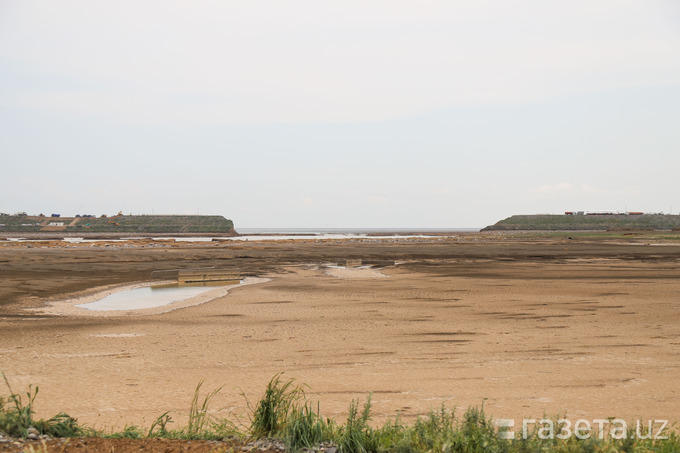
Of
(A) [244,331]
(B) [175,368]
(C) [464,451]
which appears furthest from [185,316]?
(C) [464,451]

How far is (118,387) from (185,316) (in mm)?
7824

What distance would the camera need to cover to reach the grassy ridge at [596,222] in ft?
471

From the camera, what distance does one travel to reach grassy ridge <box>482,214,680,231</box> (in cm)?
14350

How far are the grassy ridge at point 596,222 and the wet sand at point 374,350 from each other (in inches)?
5477

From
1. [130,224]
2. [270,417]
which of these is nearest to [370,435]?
[270,417]

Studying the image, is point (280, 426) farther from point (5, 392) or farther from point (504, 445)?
point (5, 392)

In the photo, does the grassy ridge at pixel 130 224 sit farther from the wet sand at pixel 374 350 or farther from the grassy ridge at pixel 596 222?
the wet sand at pixel 374 350

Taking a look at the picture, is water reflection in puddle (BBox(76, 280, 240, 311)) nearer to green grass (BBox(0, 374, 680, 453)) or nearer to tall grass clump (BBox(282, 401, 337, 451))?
→ green grass (BBox(0, 374, 680, 453))

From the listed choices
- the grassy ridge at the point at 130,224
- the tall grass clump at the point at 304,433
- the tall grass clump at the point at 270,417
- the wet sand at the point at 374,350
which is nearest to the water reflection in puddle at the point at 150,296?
the wet sand at the point at 374,350

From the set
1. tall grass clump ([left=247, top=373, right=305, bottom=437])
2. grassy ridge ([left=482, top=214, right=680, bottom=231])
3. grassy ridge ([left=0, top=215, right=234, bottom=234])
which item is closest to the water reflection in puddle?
tall grass clump ([left=247, top=373, right=305, bottom=437])

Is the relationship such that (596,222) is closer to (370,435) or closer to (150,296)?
(150,296)

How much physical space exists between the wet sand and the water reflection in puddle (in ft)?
6.70

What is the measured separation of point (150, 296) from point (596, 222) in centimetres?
15579

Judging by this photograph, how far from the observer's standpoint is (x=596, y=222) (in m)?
149
